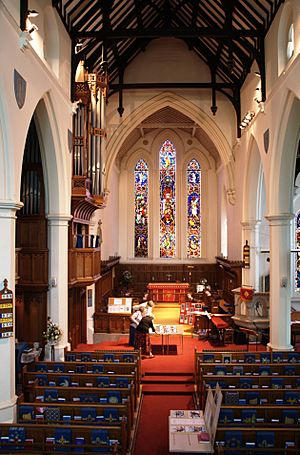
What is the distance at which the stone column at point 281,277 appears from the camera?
39.6 ft

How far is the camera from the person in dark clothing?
13414mm

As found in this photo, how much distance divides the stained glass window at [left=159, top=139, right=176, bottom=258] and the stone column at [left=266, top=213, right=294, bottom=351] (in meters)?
13.8

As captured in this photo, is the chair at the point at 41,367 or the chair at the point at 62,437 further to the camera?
the chair at the point at 41,367

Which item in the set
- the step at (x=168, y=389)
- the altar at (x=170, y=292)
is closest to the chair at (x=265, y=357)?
the step at (x=168, y=389)

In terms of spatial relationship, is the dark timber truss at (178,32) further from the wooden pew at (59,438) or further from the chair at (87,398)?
the wooden pew at (59,438)

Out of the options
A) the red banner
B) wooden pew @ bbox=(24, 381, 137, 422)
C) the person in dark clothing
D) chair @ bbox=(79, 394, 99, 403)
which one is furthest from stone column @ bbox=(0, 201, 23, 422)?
the red banner

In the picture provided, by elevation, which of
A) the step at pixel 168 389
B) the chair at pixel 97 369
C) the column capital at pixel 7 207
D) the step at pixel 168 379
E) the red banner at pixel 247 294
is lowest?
the step at pixel 168 389

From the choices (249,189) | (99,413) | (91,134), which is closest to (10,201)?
(99,413)

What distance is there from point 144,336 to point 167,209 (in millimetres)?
13011

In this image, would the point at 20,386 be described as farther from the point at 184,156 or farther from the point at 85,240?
the point at 184,156

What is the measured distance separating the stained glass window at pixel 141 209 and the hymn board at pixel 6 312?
697 inches

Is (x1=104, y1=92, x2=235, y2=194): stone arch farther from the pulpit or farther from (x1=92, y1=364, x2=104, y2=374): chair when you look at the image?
(x1=92, y1=364, x2=104, y2=374): chair

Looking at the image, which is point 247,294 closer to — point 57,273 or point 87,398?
point 57,273

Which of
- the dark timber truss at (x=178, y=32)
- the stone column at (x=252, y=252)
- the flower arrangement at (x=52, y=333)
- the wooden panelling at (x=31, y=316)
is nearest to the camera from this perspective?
the flower arrangement at (x=52, y=333)
